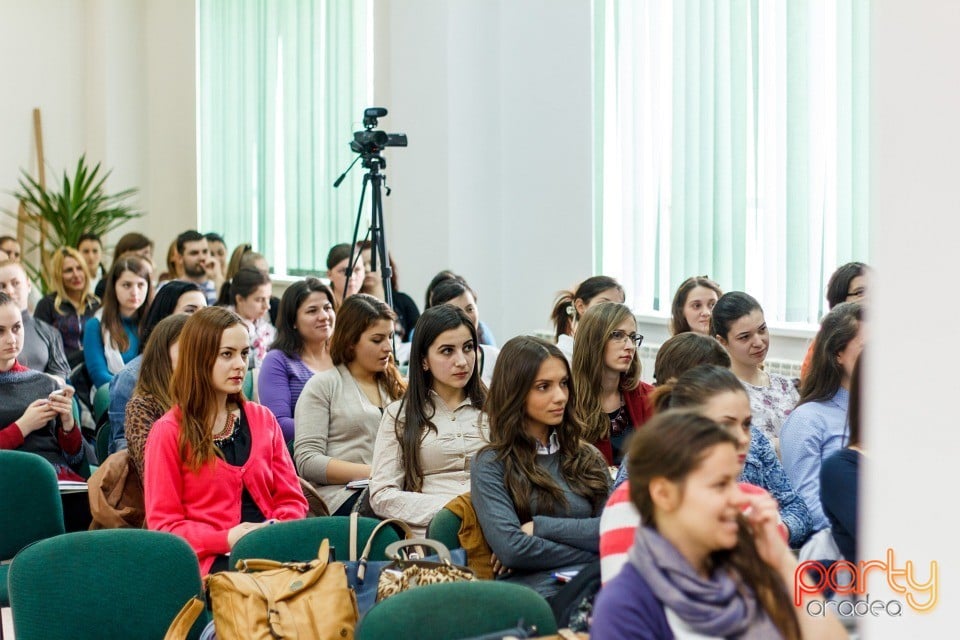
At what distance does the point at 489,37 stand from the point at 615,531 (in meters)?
5.36

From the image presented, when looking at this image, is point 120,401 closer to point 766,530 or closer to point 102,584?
point 102,584

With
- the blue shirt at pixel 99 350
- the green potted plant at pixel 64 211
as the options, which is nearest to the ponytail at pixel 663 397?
the blue shirt at pixel 99 350

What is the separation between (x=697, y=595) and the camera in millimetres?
1675

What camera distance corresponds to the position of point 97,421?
4.73m

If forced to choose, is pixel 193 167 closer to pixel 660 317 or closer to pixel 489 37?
pixel 489 37

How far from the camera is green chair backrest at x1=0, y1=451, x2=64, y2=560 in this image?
11.4 feet

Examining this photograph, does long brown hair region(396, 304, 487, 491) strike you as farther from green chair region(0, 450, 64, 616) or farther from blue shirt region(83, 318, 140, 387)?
blue shirt region(83, 318, 140, 387)

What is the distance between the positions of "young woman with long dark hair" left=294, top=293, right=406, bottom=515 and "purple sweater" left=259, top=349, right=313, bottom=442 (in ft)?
1.35

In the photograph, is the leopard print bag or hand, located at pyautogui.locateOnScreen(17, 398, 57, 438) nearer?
the leopard print bag

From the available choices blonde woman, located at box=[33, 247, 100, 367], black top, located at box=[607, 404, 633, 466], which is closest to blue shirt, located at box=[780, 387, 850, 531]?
black top, located at box=[607, 404, 633, 466]

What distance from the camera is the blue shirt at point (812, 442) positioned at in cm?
318

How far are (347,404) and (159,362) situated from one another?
68 cm

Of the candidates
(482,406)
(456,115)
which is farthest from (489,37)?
(482,406)

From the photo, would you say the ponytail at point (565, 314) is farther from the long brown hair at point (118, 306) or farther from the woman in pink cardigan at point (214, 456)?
the long brown hair at point (118, 306)
